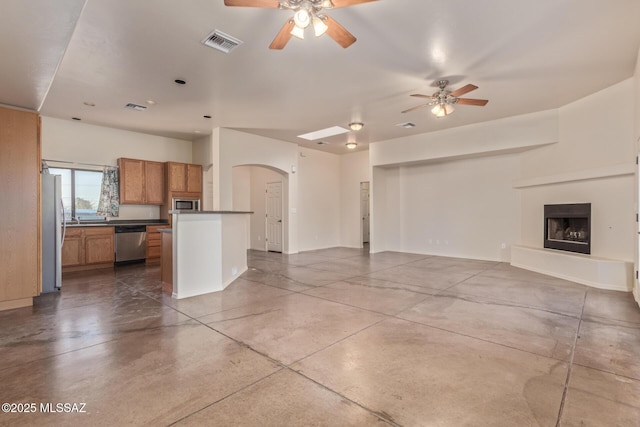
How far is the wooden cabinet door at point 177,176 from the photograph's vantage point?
7.38m

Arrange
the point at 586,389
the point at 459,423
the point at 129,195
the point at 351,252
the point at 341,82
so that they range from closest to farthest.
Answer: the point at 459,423
the point at 586,389
the point at 341,82
the point at 129,195
the point at 351,252

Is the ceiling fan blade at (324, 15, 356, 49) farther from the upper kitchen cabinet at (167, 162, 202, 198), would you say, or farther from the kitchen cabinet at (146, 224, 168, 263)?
the kitchen cabinet at (146, 224, 168, 263)

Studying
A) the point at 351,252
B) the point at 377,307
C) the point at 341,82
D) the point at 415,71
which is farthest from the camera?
the point at 351,252

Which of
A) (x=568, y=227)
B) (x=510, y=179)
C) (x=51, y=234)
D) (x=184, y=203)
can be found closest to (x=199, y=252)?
(x=51, y=234)

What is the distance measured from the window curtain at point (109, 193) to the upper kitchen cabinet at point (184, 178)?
1126 mm

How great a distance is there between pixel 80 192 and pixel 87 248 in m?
1.36

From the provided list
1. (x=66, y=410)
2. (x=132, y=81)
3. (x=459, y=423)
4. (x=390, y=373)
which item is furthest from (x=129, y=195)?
(x=459, y=423)

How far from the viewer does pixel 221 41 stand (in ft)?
11.1

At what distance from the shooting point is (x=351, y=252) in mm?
8781

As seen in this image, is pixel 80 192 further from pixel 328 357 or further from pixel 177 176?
pixel 328 357

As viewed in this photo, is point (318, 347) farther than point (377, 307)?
No

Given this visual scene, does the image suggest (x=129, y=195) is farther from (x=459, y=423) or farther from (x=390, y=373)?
(x=459, y=423)

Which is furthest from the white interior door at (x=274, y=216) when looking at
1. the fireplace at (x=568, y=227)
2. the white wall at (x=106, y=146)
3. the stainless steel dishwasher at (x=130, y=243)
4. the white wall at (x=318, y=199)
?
the fireplace at (x=568, y=227)

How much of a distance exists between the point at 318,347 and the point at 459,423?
1.26 meters
